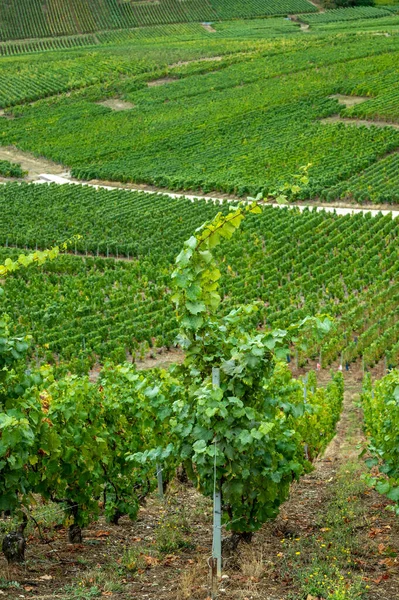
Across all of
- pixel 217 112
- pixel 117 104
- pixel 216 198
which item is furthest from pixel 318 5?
pixel 216 198

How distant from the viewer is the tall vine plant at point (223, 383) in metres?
10.8

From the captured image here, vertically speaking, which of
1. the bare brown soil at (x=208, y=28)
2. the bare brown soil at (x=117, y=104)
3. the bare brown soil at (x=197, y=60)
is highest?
the bare brown soil at (x=208, y=28)

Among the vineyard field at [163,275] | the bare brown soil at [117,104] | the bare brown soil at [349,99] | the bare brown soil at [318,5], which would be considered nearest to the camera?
the vineyard field at [163,275]

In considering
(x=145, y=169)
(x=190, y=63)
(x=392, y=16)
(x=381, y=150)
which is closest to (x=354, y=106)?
(x=381, y=150)

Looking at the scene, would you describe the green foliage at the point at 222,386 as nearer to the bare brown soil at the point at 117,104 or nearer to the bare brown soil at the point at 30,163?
the bare brown soil at the point at 30,163

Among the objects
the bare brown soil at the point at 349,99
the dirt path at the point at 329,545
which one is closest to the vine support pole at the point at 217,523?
the dirt path at the point at 329,545

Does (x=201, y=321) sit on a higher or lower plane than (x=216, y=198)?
higher

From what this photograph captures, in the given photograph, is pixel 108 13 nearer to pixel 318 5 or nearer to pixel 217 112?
pixel 318 5

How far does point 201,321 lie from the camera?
428 inches

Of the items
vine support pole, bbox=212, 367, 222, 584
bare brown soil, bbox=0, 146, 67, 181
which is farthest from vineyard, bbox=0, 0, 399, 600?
bare brown soil, bbox=0, 146, 67, 181

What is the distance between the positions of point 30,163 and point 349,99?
87.2 feet

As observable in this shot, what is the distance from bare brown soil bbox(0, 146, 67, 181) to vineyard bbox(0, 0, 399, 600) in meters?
0.36

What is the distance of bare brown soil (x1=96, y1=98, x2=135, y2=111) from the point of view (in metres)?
84.6

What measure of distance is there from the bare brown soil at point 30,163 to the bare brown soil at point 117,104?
1502cm
